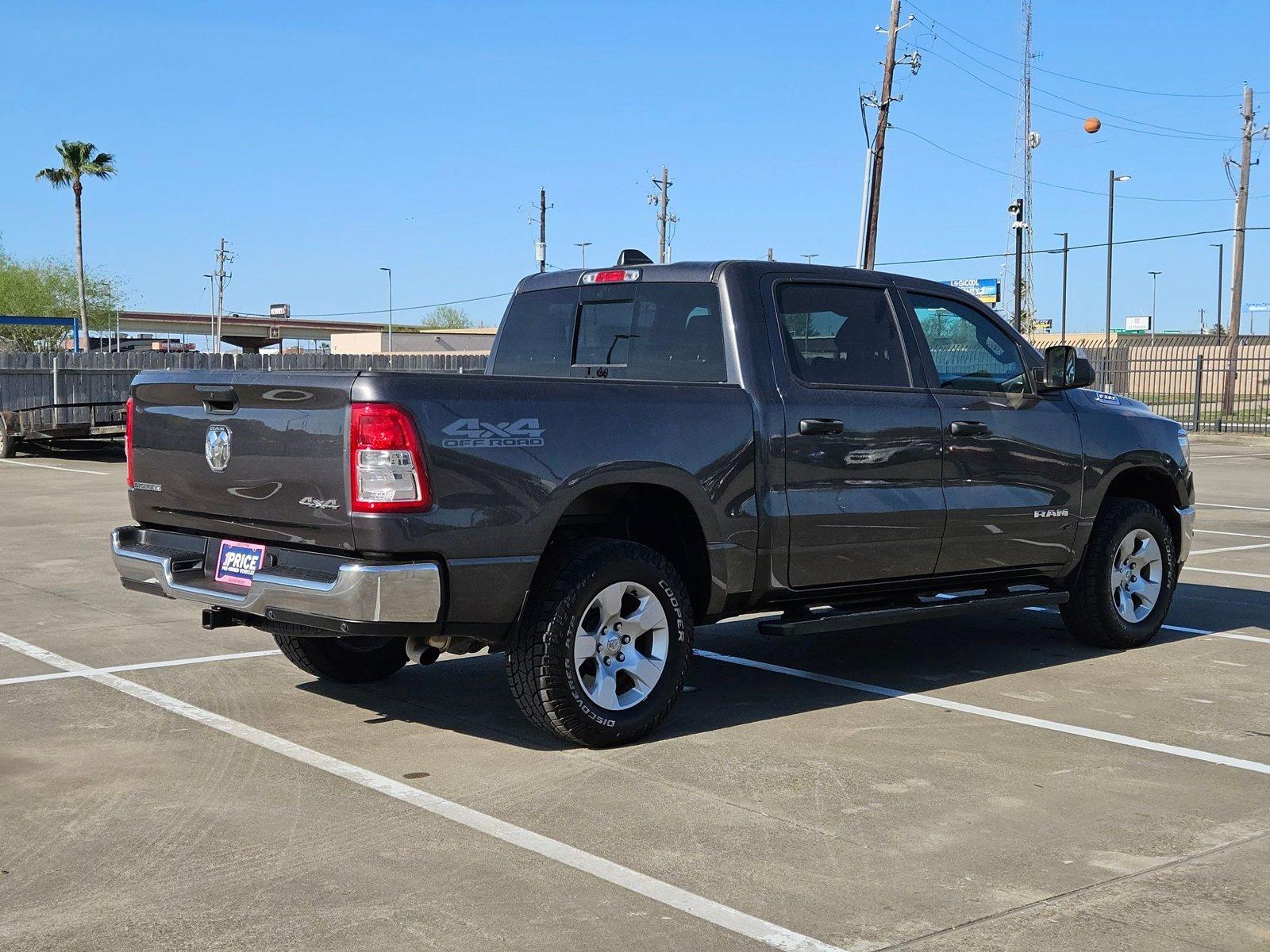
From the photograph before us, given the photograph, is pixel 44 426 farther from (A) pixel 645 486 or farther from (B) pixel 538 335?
(A) pixel 645 486

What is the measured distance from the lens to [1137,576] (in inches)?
332

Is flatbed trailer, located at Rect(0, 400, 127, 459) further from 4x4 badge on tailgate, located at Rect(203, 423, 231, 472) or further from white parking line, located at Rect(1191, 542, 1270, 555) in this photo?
4x4 badge on tailgate, located at Rect(203, 423, 231, 472)

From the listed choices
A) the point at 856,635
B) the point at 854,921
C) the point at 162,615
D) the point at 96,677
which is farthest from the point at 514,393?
the point at 162,615

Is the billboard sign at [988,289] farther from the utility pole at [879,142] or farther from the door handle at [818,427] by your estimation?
the door handle at [818,427]

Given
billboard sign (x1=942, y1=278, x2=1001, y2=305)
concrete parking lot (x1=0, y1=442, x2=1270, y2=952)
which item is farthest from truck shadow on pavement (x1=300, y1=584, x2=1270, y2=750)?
billboard sign (x1=942, y1=278, x2=1001, y2=305)

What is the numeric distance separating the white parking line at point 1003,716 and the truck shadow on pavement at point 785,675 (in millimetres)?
73

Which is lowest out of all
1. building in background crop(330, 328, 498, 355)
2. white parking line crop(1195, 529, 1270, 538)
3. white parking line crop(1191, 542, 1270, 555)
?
white parking line crop(1191, 542, 1270, 555)

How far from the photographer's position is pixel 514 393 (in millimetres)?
5625

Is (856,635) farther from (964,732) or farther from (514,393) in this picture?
(514,393)

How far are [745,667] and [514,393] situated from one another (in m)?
2.73

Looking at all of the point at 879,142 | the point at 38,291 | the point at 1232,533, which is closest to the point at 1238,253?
the point at 879,142

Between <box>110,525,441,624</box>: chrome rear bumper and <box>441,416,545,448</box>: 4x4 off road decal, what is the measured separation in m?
0.48

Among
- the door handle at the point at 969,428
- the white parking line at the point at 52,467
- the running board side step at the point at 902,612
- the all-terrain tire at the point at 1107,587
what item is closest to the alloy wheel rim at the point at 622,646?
the running board side step at the point at 902,612

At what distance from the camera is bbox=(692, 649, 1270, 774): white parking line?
588 centimetres
